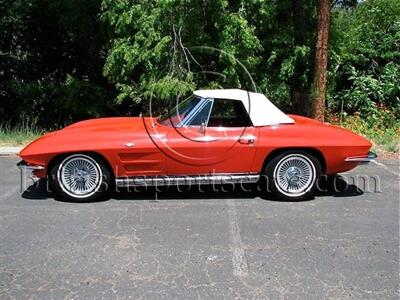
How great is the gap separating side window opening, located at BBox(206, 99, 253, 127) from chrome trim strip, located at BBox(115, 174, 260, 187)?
63cm

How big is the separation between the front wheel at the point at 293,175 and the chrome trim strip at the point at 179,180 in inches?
12.2

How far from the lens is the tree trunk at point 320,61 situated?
1096 cm

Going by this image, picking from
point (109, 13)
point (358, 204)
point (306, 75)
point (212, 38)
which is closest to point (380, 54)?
point (306, 75)

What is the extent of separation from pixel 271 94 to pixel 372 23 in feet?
12.5

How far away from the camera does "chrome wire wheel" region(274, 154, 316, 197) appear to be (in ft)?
20.8

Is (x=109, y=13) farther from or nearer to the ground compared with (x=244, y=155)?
farther from the ground

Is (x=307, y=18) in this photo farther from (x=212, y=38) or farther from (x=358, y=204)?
(x=358, y=204)

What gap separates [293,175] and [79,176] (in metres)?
2.57

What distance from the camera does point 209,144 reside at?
6.15 m

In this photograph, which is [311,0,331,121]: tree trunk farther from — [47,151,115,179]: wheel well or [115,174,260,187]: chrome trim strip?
[47,151,115,179]: wheel well

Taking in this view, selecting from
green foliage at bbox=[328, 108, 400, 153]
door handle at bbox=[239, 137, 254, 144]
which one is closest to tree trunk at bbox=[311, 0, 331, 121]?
green foliage at bbox=[328, 108, 400, 153]

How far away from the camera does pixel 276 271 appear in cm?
430

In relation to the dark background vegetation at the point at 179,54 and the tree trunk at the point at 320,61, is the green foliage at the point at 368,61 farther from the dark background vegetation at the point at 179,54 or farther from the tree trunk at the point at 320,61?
the tree trunk at the point at 320,61

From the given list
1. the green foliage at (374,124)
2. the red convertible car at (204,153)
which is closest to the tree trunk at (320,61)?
the green foliage at (374,124)
